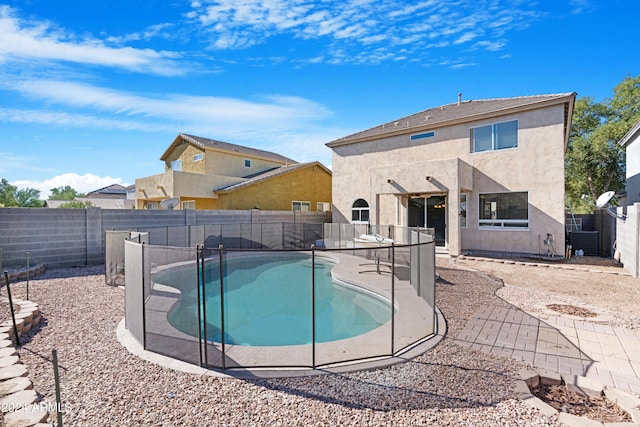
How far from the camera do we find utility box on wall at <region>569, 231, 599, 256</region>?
512 inches

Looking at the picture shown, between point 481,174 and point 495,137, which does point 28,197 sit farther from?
point 495,137

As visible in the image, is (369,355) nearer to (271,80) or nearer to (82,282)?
(82,282)

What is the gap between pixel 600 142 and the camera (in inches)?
907

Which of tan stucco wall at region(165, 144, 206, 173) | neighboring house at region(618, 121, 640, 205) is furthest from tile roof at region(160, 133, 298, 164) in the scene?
neighboring house at region(618, 121, 640, 205)

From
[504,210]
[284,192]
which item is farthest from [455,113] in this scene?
[284,192]

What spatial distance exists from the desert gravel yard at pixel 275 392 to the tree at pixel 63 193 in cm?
7324

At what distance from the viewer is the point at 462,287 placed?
8008 millimetres

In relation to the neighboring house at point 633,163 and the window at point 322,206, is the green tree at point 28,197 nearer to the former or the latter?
the window at point 322,206

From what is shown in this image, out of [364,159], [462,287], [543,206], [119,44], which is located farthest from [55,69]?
[543,206]

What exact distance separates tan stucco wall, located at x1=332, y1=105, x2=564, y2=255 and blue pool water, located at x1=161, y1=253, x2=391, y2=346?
6.11m

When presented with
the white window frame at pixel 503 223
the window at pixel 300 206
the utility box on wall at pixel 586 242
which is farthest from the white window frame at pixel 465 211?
the window at pixel 300 206

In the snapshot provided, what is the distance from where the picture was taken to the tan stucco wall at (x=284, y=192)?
20.1 m

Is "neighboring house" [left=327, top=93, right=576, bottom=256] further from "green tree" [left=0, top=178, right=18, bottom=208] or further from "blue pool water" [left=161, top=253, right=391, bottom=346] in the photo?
"green tree" [left=0, top=178, right=18, bottom=208]

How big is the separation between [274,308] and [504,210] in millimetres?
10585
